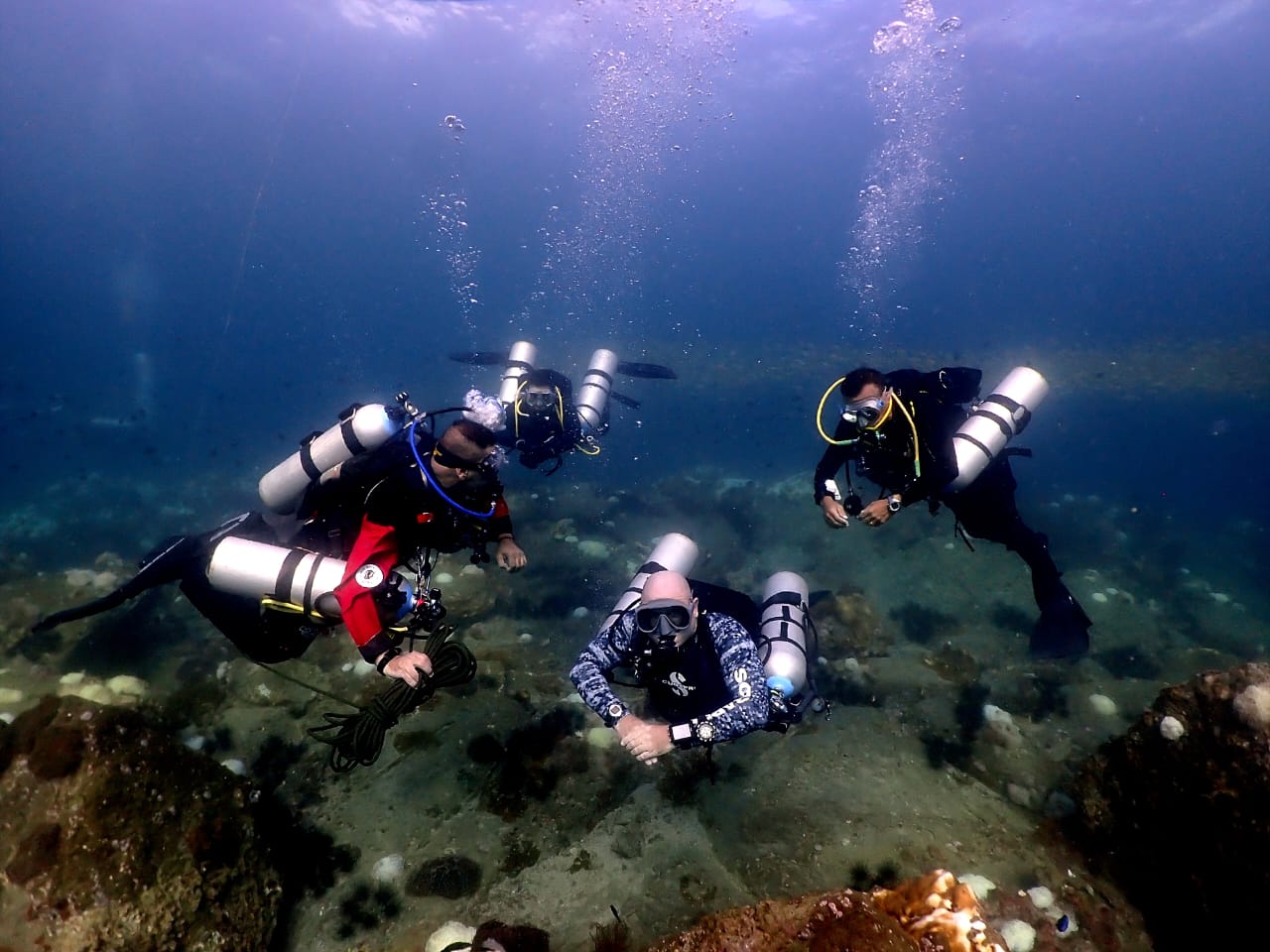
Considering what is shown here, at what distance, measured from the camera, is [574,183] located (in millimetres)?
139125

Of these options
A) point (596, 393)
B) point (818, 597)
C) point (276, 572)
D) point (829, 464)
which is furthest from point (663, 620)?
point (596, 393)

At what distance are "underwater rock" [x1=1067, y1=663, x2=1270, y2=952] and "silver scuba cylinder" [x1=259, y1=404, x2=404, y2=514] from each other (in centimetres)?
793

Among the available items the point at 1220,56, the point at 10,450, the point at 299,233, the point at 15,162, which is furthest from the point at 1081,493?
the point at 299,233

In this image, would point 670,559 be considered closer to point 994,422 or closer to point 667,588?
point 667,588

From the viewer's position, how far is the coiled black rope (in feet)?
13.9

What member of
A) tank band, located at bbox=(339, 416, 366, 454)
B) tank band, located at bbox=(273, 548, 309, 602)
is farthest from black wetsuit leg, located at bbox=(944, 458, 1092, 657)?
tank band, located at bbox=(273, 548, 309, 602)

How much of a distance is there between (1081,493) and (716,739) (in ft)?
97.0

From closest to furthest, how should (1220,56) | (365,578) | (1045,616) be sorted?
1. (365,578)
2. (1045,616)
3. (1220,56)

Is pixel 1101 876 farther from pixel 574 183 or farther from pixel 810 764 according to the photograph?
pixel 574 183

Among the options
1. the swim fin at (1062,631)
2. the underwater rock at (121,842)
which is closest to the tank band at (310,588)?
the underwater rock at (121,842)

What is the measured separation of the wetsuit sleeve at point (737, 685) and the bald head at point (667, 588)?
2.41 feet

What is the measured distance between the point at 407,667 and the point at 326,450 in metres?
3.33

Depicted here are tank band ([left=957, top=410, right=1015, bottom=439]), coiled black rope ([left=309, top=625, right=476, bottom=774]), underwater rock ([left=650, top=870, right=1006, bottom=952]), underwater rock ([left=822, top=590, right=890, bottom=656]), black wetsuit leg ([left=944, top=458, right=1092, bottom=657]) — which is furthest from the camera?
underwater rock ([left=822, top=590, right=890, bottom=656])

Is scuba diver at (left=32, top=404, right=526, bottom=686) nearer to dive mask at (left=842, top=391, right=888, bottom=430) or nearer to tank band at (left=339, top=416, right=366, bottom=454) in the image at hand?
tank band at (left=339, top=416, right=366, bottom=454)
